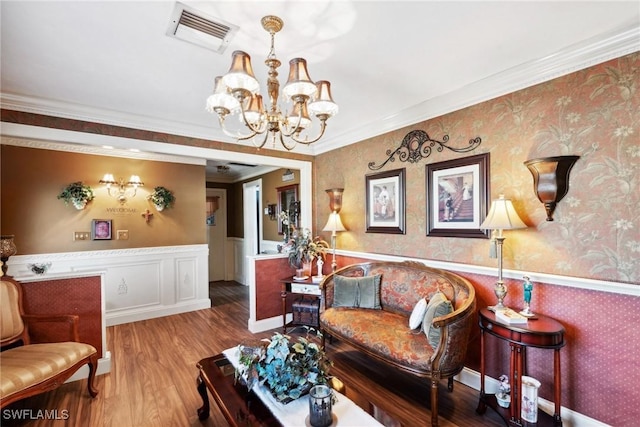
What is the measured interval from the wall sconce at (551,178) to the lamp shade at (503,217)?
20 cm

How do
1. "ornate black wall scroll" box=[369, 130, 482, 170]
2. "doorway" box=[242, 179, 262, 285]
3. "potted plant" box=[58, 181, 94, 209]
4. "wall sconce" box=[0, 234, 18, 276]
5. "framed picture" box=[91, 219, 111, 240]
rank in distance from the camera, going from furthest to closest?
"doorway" box=[242, 179, 262, 285] → "framed picture" box=[91, 219, 111, 240] → "potted plant" box=[58, 181, 94, 209] → "ornate black wall scroll" box=[369, 130, 482, 170] → "wall sconce" box=[0, 234, 18, 276]

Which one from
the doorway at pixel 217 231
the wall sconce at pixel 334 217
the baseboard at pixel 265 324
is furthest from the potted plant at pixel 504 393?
the doorway at pixel 217 231

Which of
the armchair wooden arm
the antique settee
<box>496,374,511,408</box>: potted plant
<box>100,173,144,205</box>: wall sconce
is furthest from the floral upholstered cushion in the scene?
<box>100,173,144,205</box>: wall sconce

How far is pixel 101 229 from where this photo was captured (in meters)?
4.07

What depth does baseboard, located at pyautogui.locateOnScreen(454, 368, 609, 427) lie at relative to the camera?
6.44ft

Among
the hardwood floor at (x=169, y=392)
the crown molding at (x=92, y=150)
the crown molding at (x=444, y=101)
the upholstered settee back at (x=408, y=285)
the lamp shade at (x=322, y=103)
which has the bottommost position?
the hardwood floor at (x=169, y=392)

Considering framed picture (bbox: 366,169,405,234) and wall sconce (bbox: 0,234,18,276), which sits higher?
framed picture (bbox: 366,169,405,234)

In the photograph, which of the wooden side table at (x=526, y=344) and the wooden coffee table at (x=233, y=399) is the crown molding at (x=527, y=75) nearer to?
the wooden side table at (x=526, y=344)

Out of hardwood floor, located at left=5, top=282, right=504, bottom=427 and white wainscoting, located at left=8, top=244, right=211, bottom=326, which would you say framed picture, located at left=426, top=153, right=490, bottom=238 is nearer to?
hardwood floor, located at left=5, top=282, right=504, bottom=427

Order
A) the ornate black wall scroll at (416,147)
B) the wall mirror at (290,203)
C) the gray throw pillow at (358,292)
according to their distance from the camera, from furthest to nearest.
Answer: the wall mirror at (290,203) → the gray throw pillow at (358,292) → the ornate black wall scroll at (416,147)

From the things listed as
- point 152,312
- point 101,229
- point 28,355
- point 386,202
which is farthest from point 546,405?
point 101,229

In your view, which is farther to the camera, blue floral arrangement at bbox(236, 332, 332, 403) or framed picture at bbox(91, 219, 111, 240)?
framed picture at bbox(91, 219, 111, 240)

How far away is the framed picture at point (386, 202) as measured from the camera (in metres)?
3.29

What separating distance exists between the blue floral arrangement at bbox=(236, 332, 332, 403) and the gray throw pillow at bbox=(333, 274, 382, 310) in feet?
4.86
